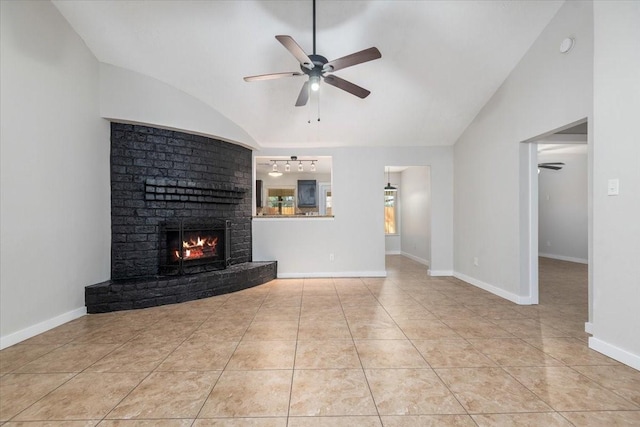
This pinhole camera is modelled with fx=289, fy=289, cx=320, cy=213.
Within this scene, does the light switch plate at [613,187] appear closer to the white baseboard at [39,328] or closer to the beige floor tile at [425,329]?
the beige floor tile at [425,329]

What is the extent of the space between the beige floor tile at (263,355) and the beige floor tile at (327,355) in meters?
0.08

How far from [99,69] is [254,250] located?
3310mm

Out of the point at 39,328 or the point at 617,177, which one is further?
the point at 39,328

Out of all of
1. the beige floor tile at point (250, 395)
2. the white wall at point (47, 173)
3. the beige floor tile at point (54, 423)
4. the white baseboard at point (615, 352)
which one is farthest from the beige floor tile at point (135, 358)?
the white baseboard at point (615, 352)

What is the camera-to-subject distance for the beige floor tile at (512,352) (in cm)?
212

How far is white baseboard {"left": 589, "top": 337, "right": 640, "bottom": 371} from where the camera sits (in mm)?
2023

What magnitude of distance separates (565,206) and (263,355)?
8343 millimetres

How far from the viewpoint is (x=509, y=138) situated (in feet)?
12.3

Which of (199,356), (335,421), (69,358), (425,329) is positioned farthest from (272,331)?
(69,358)

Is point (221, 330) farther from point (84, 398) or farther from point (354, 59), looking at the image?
point (354, 59)

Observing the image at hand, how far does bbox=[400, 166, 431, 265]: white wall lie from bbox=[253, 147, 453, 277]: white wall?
1.11m

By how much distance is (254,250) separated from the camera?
5.21 metres

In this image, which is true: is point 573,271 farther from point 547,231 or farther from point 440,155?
point 440,155

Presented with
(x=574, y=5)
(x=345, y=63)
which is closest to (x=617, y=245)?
(x=574, y=5)
